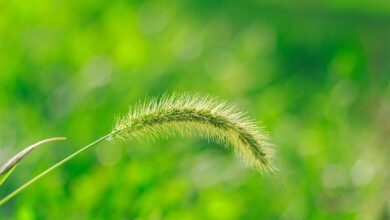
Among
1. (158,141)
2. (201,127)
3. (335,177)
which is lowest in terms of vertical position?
(201,127)

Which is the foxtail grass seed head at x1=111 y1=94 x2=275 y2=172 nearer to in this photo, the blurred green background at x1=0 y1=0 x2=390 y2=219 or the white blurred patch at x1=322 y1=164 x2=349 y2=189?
the blurred green background at x1=0 y1=0 x2=390 y2=219

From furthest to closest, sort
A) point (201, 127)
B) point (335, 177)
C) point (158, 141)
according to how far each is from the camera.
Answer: point (158, 141) → point (335, 177) → point (201, 127)

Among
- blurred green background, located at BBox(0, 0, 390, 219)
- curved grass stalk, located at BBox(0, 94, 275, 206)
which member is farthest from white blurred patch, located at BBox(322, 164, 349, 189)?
curved grass stalk, located at BBox(0, 94, 275, 206)

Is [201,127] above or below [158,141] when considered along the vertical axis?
below

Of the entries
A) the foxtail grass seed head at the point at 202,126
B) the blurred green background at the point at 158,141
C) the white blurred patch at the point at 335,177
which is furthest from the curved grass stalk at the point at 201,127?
the white blurred patch at the point at 335,177

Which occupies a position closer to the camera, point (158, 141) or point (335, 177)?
point (335, 177)

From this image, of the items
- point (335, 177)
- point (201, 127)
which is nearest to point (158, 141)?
point (335, 177)

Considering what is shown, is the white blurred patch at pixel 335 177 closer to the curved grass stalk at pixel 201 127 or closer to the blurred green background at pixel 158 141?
the blurred green background at pixel 158 141

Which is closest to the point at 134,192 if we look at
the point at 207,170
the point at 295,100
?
the point at 207,170

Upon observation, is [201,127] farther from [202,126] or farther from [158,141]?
[158,141]
